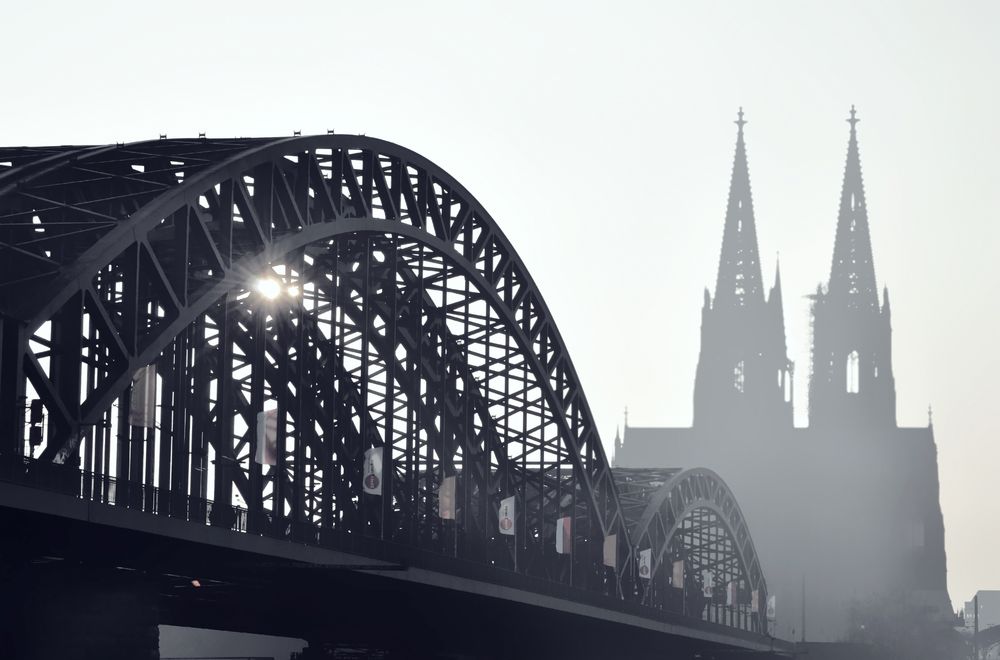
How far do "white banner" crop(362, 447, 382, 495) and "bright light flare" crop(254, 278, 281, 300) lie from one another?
5747 millimetres

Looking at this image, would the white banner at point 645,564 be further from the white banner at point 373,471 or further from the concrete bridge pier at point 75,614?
the concrete bridge pier at point 75,614

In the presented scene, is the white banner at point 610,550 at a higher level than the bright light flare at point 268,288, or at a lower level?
lower

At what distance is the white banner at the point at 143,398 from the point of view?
55562 millimetres

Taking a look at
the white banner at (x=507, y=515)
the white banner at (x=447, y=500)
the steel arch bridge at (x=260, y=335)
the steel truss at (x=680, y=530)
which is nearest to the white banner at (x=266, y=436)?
the steel arch bridge at (x=260, y=335)

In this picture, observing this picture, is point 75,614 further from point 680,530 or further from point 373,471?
point 680,530

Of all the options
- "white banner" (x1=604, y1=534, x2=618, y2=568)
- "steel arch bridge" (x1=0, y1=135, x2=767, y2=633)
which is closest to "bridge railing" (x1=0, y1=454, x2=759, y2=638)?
"steel arch bridge" (x1=0, y1=135, x2=767, y2=633)

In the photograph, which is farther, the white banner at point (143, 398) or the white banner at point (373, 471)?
the white banner at point (373, 471)

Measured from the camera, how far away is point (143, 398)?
2197 inches

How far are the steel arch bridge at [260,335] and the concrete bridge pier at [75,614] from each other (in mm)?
2950

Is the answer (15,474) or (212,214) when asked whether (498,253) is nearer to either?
(212,214)

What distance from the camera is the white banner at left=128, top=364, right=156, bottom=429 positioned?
5556 centimetres

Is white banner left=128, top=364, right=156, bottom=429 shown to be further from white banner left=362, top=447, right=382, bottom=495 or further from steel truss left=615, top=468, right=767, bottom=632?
steel truss left=615, top=468, right=767, bottom=632

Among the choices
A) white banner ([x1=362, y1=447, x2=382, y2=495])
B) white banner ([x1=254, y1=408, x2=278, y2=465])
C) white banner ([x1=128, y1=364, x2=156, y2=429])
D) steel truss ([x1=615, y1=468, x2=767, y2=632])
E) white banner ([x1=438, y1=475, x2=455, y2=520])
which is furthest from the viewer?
steel truss ([x1=615, y1=468, x2=767, y2=632])

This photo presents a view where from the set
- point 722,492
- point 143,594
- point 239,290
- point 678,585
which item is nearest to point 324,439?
point 239,290
